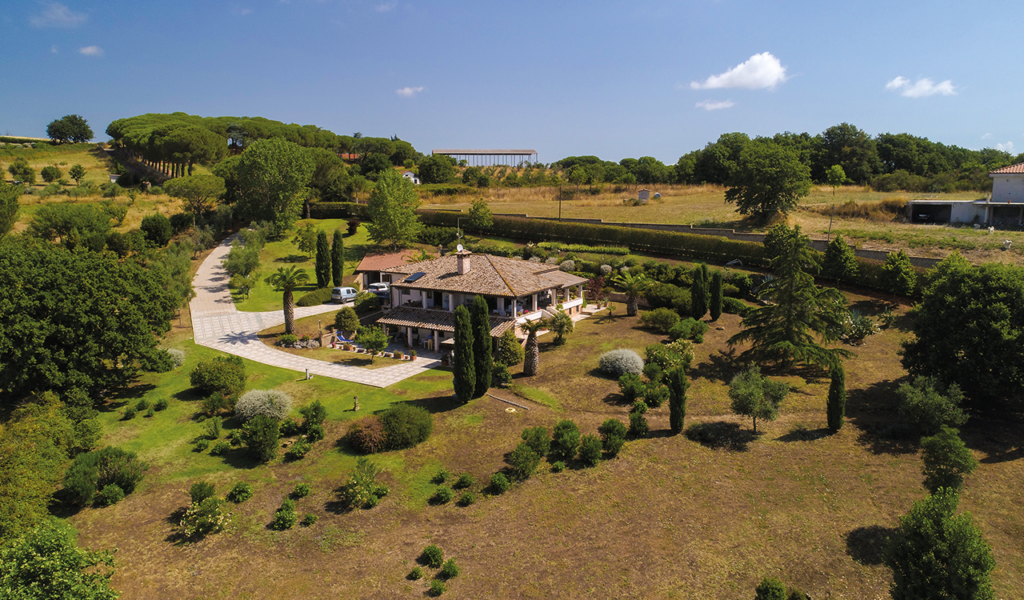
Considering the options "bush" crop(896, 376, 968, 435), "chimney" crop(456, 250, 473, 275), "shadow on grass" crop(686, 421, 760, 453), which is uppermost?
"chimney" crop(456, 250, 473, 275)

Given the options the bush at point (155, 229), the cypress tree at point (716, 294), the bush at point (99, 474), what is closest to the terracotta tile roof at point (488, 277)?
the cypress tree at point (716, 294)

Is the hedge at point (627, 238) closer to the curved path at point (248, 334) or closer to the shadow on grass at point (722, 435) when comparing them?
the curved path at point (248, 334)

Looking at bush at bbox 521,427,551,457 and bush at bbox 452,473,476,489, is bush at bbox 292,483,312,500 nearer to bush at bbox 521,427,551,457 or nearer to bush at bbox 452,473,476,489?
bush at bbox 452,473,476,489

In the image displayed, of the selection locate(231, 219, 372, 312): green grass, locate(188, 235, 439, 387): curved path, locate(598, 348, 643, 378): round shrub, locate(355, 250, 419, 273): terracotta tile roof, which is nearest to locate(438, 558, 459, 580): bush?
locate(188, 235, 439, 387): curved path

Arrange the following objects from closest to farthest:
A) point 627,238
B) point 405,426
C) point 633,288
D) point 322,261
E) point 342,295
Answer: point 405,426 < point 633,288 < point 342,295 < point 322,261 < point 627,238

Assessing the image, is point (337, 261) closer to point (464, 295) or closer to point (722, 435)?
point (464, 295)

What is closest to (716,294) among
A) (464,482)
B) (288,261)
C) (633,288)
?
(633,288)

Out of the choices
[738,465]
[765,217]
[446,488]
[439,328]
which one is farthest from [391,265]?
[765,217]
